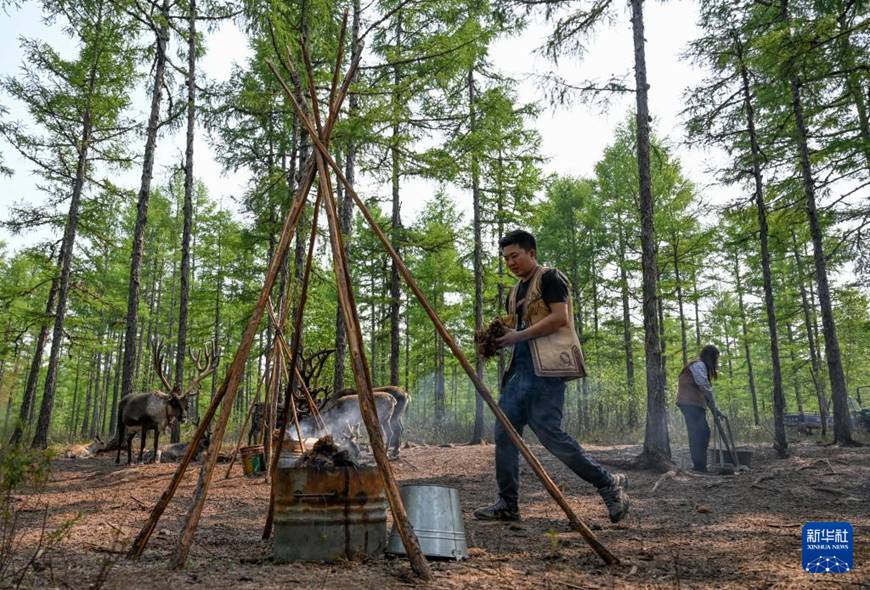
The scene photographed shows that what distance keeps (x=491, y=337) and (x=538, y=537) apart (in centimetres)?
150

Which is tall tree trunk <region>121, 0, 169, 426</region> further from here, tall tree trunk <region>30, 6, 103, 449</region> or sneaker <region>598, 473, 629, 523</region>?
sneaker <region>598, 473, 629, 523</region>

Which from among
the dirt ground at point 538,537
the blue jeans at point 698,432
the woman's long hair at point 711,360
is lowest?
the dirt ground at point 538,537

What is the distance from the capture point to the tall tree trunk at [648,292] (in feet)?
30.1

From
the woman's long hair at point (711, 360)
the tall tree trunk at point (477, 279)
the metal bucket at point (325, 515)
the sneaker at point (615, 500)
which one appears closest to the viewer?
the metal bucket at point (325, 515)

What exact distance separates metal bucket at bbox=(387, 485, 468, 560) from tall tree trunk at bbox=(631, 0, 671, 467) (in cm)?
660

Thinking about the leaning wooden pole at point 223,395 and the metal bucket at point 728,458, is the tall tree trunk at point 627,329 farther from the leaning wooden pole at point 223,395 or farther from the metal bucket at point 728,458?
the leaning wooden pole at point 223,395

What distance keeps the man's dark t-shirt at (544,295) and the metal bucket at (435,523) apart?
1412 mm

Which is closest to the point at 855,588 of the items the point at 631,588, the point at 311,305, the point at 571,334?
the point at 631,588

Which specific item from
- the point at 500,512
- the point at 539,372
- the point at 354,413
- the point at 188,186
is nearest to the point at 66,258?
the point at 188,186

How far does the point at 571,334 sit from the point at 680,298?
62.1ft

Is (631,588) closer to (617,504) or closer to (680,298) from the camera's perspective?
(617,504)

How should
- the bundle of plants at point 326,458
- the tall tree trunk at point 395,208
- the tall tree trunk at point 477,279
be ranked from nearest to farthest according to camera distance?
1. the bundle of plants at point 326,458
2. the tall tree trunk at point 395,208
3. the tall tree trunk at point 477,279

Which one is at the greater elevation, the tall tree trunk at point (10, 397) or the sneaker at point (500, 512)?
the tall tree trunk at point (10, 397)

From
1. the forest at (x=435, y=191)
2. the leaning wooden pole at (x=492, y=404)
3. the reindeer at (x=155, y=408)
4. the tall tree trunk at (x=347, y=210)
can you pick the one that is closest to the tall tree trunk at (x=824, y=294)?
the forest at (x=435, y=191)
